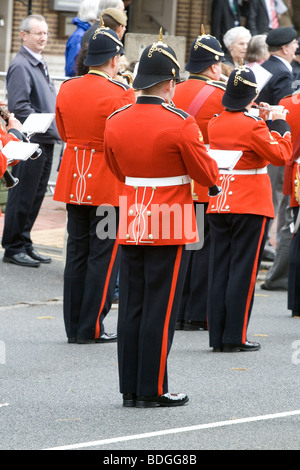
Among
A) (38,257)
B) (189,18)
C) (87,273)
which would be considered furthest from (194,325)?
(189,18)

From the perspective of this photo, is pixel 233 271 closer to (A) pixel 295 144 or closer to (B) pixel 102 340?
(B) pixel 102 340

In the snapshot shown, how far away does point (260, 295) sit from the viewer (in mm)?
10117

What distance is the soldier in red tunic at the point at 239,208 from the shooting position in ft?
23.9

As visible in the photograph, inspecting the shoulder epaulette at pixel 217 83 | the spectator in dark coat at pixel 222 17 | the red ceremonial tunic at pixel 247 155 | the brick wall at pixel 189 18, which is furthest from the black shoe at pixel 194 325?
the brick wall at pixel 189 18

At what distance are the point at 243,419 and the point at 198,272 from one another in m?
2.70

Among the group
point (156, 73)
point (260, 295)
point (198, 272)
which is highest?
point (156, 73)

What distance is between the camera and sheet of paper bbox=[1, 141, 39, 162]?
20.5 feet

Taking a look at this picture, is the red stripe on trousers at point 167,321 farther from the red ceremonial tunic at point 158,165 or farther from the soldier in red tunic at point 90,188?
the soldier in red tunic at point 90,188

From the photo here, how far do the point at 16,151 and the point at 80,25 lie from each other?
619 cm

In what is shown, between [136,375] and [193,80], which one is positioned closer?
[136,375]

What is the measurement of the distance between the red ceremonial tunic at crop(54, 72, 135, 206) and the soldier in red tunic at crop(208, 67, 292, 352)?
0.71 meters

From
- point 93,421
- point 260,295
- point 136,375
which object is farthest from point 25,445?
point 260,295

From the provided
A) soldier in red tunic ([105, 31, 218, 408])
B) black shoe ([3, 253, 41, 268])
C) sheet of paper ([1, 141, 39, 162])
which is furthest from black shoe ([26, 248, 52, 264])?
soldier in red tunic ([105, 31, 218, 408])
